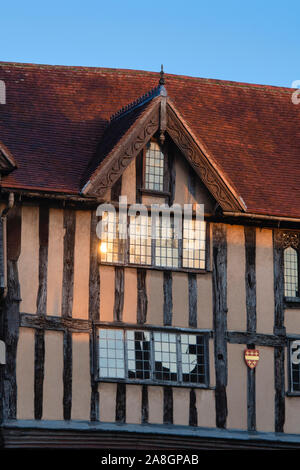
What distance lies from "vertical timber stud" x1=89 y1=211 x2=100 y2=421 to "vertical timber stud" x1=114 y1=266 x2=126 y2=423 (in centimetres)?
45

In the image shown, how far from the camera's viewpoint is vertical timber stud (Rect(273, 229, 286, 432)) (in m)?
24.8

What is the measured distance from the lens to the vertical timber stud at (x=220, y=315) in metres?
24.4

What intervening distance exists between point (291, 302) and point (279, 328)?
2.39ft

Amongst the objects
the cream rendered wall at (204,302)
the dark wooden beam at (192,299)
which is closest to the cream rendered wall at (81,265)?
the dark wooden beam at (192,299)

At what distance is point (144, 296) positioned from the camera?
80.0 feet

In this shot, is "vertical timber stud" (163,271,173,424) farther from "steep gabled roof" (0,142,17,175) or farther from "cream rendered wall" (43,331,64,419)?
"steep gabled roof" (0,142,17,175)

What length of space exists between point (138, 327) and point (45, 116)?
21.5 ft

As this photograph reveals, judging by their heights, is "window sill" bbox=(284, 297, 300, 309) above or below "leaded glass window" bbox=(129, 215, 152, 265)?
below

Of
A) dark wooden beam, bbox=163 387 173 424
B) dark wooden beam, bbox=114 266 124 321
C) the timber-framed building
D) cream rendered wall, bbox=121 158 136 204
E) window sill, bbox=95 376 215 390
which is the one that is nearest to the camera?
the timber-framed building

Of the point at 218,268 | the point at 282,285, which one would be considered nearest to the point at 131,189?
the point at 218,268

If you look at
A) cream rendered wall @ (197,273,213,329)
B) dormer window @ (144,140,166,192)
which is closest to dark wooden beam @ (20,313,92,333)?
cream rendered wall @ (197,273,213,329)

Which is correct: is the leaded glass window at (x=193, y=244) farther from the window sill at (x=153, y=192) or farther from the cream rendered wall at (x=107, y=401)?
the cream rendered wall at (x=107, y=401)

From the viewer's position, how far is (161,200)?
2506 cm
